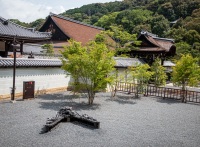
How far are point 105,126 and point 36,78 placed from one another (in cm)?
818

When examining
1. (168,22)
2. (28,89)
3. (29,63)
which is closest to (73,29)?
(29,63)

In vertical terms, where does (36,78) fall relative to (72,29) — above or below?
below

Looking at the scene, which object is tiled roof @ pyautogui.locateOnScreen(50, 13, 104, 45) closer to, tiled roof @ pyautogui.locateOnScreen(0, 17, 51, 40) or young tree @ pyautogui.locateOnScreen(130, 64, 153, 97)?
tiled roof @ pyautogui.locateOnScreen(0, 17, 51, 40)

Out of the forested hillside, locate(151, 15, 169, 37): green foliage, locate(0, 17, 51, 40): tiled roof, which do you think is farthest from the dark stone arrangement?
locate(151, 15, 169, 37): green foliage

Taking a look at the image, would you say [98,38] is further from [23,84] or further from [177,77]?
[23,84]

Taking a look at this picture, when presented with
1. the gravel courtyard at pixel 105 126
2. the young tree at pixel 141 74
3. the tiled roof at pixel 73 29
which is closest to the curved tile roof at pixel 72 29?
the tiled roof at pixel 73 29

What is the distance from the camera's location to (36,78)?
1525 centimetres

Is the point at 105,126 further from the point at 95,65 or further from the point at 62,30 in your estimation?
the point at 62,30

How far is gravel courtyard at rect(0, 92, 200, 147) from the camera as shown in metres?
7.29

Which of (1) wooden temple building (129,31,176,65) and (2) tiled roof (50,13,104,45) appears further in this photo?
(2) tiled roof (50,13,104,45)

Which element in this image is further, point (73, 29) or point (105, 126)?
point (73, 29)

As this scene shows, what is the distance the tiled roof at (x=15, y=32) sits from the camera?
48.7ft

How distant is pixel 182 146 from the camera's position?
7.42 m

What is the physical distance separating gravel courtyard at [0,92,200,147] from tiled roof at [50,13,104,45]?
17.3m
